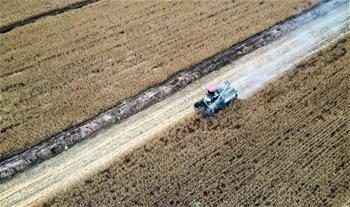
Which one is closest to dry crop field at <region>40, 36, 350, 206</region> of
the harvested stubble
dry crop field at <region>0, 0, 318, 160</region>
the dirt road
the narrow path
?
the dirt road

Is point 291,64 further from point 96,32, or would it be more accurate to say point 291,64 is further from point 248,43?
point 96,32

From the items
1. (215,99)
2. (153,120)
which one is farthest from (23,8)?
(215,99)

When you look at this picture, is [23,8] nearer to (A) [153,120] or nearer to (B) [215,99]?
(A) [153,120]

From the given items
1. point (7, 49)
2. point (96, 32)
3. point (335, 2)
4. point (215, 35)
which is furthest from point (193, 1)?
point (7, 49)

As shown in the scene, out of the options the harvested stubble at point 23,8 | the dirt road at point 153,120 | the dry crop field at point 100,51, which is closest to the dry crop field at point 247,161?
the dirt road at point 153,120

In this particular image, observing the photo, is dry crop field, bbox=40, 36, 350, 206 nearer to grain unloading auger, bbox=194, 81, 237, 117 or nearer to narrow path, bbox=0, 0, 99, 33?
grain unloading auger, bbox=194, 81, 237, 117
